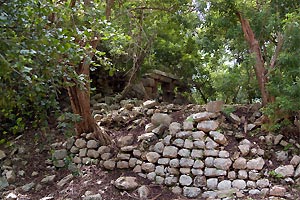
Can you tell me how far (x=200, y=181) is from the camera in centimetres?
386

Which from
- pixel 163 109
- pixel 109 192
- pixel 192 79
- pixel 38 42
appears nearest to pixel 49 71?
pixel 38 42

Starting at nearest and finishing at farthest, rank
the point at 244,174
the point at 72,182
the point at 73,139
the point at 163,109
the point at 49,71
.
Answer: the point at 49,71
the point at 244,174
the point at 72,182
the point at 73,139
the point at 163,109

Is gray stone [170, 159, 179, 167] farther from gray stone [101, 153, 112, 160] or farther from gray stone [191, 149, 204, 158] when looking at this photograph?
gray stone [101, 153, 112, 160]

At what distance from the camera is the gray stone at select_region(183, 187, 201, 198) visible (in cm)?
378

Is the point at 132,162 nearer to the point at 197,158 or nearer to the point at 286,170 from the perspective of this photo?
the point at 197,158

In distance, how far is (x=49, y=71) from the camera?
1998 mm

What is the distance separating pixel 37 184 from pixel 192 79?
4142 mm

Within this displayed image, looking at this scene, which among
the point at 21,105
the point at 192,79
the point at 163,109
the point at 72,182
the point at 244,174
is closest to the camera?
the point at 21,105

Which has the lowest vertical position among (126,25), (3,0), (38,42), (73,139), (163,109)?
(73,139)

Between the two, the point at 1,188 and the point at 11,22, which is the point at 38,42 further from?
the point at 1,188

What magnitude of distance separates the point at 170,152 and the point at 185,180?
1.24ft

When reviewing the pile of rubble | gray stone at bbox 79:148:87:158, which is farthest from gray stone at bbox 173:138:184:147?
gray stone at bbox 79:148:87:158

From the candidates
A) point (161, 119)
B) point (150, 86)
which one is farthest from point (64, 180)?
point (150, 86)

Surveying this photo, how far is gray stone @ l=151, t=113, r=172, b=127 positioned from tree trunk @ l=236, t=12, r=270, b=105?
1.20 meters
